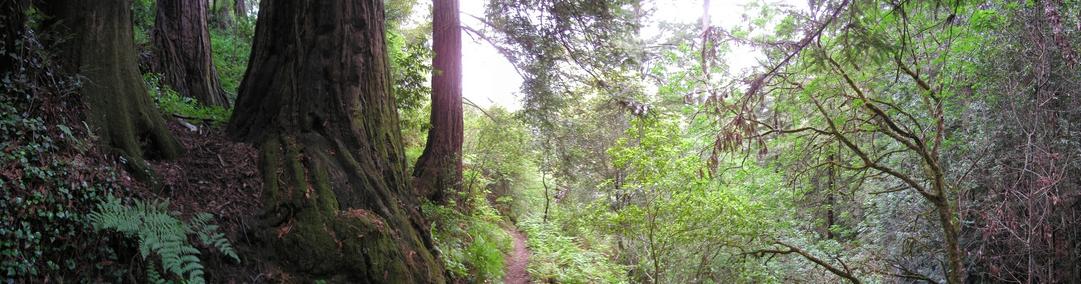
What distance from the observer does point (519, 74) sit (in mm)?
9930

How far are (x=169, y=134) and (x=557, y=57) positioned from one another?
6.25 m

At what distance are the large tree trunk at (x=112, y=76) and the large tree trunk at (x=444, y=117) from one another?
473 centimetres

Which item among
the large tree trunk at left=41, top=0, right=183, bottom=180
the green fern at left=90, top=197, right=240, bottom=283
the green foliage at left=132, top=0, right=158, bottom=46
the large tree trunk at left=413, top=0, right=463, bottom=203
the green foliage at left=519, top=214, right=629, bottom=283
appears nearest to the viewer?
the green fern at left=90, top=197, right=240, bottom=283

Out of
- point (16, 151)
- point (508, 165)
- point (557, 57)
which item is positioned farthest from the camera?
point (508, 165)

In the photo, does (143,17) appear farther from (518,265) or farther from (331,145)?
(518,265)

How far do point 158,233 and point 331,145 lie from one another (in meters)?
1.63

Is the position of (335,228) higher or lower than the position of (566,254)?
higher

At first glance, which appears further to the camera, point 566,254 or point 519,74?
point 566,254

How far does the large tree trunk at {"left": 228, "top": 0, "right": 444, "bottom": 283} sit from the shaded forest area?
0.02 m

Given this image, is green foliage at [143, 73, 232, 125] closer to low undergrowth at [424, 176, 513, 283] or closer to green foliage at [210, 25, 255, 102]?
low undergrowth at [424, 176, 513, 283]

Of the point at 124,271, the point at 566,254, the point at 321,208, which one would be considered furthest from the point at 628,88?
the point at 124,271

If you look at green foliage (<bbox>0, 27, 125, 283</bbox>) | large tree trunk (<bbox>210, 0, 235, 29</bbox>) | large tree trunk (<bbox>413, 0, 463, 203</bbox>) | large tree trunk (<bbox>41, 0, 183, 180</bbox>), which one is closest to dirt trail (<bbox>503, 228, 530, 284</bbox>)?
large tree trunk (<bbox>413, 0, 463, 203</bbox>)

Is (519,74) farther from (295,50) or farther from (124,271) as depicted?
(124,271)

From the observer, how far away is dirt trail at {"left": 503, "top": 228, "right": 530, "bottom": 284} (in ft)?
28.8
